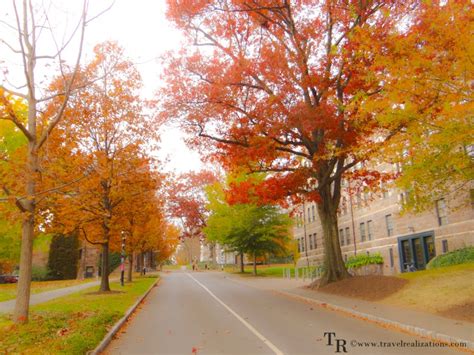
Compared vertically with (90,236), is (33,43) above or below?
above

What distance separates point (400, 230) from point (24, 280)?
2993cm

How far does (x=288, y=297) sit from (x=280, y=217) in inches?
809

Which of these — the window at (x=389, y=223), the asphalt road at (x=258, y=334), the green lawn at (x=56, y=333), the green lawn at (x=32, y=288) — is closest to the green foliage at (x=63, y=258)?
the green lawn at (x=32, y=288)

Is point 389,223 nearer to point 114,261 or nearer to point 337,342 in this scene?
point 337,342

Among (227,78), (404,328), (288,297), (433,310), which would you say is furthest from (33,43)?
(288,297)

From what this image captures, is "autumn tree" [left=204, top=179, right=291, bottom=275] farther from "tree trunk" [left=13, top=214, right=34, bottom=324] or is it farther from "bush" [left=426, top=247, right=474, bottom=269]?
"tree trunk" [left=13, top=214, right=34, bottom=324]

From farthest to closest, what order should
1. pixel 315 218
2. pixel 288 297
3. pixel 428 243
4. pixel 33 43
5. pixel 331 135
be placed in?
1. pixel 315 218
2. pixel 428 243
3. pixel 288 297
4. pixel 331 135
5. pixel 33 43

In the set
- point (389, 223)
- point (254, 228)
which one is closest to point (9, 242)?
point (254, 228)

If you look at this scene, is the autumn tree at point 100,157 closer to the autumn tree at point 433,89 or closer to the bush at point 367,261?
the autumn tree at point 433,89

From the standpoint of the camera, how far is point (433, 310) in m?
11.4

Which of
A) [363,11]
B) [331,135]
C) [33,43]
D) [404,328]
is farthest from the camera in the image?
[331,135]

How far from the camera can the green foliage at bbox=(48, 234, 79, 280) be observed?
50688mm

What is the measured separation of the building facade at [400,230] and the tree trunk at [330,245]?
10.1 ft

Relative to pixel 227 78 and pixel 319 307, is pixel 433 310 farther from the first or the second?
pixel 227 78
